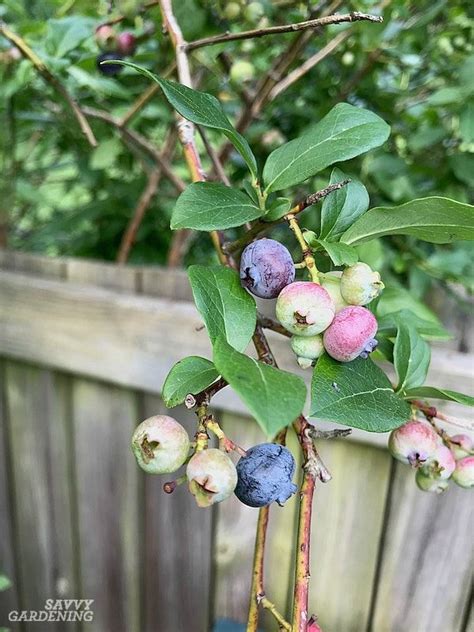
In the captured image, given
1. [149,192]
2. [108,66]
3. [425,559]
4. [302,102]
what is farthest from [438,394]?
[302,102]

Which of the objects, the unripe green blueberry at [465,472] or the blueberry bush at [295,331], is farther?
the unripe green blueberry at [465,472]

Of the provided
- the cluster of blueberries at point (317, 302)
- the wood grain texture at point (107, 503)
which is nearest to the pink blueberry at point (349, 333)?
the cluster of blueberries at point (317, 302)

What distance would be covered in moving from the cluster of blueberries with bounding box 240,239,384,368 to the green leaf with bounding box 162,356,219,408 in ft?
0.19

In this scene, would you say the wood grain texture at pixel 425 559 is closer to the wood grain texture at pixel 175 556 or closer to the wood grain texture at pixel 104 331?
the wood grain texture at pixel 104 331

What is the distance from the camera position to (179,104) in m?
0.37

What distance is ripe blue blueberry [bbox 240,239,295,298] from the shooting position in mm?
371

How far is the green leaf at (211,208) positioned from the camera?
0.38 m

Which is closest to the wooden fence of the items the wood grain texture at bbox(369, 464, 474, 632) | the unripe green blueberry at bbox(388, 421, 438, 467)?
the wood grain texture at bbox(369, 464, 474, 632)

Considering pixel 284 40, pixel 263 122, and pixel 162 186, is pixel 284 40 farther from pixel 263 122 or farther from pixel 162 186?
pixel 162 186

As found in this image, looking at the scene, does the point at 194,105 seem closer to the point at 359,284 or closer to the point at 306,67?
the point at 359,284

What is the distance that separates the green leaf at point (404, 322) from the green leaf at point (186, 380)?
214 mm

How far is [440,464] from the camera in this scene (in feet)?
1.44

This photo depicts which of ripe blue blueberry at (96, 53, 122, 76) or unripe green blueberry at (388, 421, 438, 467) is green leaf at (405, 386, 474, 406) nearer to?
unripe green blueberry at (388, 421, 438, 467)

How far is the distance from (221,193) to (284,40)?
751 mm
